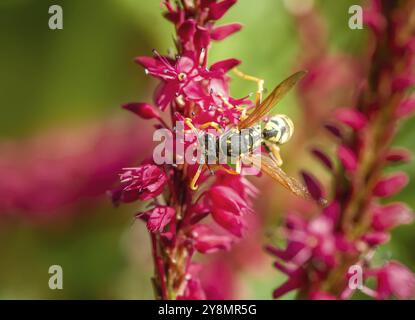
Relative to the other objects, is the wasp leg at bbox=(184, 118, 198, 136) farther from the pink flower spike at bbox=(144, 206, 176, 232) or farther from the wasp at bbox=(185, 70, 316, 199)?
the pink flower spike at bbox=(144, 206, 176, 232)

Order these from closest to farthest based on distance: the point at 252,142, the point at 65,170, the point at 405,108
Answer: the point at 252,142 < the point at 405,108 < the point at 65,170

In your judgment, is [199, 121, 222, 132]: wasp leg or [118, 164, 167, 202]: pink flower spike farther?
[199, 121, 222, 132]: wasp leg

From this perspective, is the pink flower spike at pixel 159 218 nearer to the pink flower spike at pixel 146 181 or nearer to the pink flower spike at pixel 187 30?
the pink flower spike at pixel 146 181

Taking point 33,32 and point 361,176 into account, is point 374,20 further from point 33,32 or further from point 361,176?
point 33,32

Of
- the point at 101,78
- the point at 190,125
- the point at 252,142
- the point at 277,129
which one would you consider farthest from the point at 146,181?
the point at 101,78

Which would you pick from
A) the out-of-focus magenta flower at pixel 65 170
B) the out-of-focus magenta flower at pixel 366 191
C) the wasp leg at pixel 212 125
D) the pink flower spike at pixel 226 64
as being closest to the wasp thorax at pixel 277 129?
the out-of-focus magenta flower at pixel 366 191

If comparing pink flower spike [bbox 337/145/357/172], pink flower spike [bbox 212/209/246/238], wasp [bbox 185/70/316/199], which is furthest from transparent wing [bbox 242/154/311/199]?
pink flower spike [bbox 337/145/357/172]

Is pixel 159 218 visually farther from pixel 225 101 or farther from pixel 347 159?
pixel 347 159

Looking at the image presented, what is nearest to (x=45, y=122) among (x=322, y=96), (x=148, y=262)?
(x=148, y=262)

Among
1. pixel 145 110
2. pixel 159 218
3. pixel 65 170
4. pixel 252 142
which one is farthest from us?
pixel 65 170
